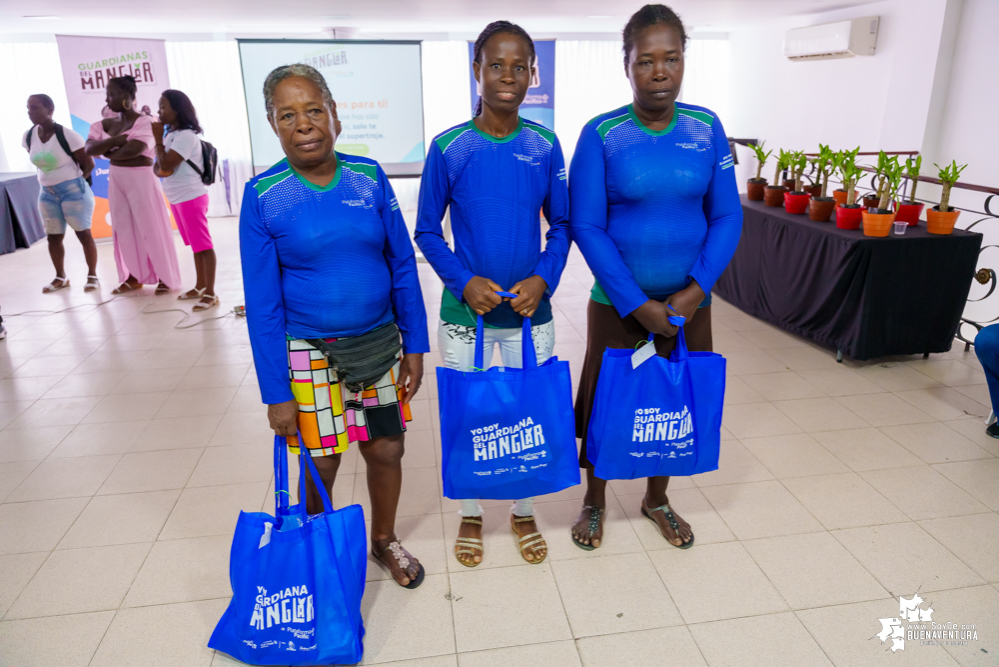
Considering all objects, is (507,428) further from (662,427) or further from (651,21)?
(651,21)

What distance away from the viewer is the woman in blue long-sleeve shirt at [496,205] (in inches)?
66.2

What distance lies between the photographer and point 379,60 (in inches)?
225

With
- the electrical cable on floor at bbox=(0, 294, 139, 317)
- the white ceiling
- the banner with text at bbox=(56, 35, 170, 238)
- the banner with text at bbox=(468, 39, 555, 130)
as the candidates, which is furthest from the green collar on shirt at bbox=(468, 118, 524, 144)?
the banner with text at bbox=(468, 39, 555, 130)

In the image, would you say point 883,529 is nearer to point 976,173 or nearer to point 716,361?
point 716,361

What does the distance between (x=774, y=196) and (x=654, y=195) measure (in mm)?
3009

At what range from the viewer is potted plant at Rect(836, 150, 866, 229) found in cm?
357

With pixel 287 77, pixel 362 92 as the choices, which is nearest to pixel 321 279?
pixel 287 77

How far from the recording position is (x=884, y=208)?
3.52 m

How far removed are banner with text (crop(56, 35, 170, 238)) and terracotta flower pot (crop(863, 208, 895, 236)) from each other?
6.27 meters

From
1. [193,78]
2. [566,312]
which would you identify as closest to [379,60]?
[566,312]

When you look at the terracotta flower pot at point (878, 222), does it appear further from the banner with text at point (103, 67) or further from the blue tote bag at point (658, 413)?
the banner with text at point (103, 67)

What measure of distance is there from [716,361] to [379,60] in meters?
4.94

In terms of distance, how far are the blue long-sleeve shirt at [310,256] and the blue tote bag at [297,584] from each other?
32 cm

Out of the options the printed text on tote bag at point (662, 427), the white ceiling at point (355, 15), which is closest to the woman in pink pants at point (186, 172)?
the white ceiling at point (355, 15)
